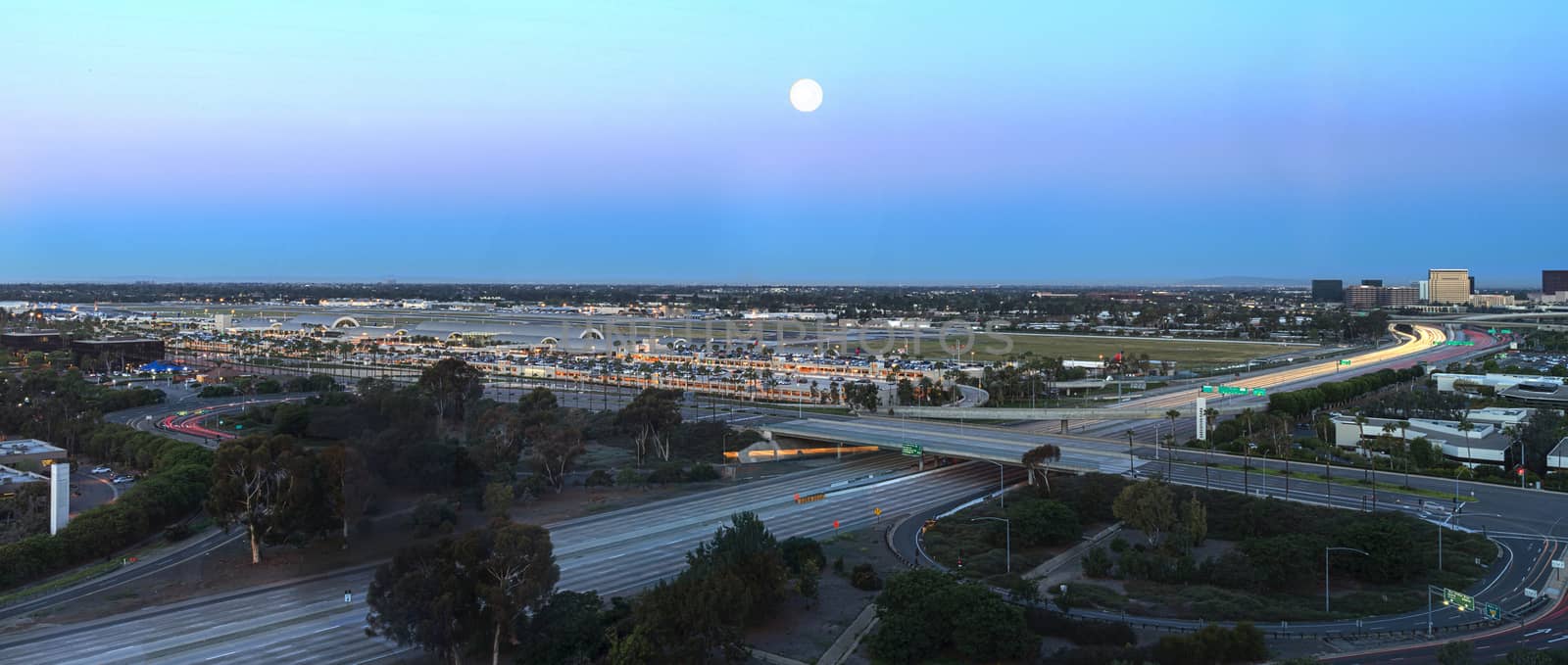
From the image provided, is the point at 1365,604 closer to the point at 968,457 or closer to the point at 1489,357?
the point at 968,457

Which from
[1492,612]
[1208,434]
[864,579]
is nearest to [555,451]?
[864,579]

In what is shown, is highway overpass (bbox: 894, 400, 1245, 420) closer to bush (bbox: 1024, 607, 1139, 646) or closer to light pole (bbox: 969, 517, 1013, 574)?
light pole (bbox: 969, 517, 1013, 574)

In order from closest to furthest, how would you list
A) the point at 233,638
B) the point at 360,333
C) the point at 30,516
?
the point at 233,638
the point at 30,516
the point at 360,333

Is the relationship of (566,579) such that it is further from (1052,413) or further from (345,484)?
(1052,413)

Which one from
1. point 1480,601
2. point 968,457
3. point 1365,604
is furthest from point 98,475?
point 1480,601

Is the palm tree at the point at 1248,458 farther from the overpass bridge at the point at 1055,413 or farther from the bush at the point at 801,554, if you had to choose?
the bush at the point at 801,554

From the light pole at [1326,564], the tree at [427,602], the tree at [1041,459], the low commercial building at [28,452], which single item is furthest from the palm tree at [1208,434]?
the low commercial building at [28,452]

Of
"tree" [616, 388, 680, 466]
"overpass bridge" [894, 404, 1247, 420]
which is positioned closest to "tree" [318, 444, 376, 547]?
"tree" [616, 388, 680, 466]
